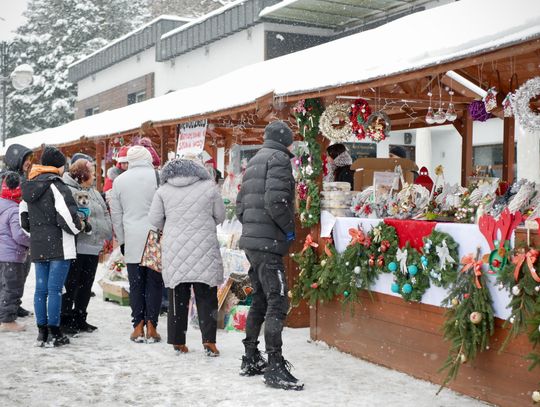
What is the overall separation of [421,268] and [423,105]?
3707 millimetres

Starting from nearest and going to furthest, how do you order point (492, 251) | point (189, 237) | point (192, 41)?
point (492, 251) → point (189, 237) → point (192, 41)

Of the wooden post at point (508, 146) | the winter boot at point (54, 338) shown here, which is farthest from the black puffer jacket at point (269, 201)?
the wooden post at point (508, 146)

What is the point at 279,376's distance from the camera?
213 inches

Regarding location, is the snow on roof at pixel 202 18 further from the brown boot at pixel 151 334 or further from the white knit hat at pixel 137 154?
the brown boot at pixel 151 334

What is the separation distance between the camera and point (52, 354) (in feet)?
21.3

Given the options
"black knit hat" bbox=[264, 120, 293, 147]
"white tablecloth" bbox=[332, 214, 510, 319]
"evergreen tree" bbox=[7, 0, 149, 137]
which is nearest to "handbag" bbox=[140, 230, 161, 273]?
"white tablecloth" bbox=[332, 214, 510, 319]

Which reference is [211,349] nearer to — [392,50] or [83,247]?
[83,247]

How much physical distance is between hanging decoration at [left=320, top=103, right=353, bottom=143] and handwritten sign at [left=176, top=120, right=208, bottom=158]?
124 inches

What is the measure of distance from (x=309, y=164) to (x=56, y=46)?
46144 mm

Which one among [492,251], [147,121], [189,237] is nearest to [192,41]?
[147,121]

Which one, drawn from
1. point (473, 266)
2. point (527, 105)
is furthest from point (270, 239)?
point (527, 105)

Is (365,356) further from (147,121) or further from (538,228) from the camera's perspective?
(147,121)

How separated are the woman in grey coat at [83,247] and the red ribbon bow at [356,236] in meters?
2.73

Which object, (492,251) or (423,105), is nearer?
(492,251)
